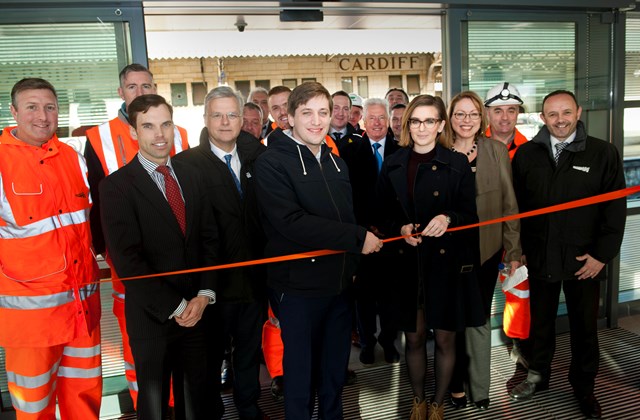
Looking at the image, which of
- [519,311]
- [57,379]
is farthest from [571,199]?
[57,379]

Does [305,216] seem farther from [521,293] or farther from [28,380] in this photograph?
[521,293]

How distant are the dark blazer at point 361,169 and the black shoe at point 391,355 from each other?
40.0 inches

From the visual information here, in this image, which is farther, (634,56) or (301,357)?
(634,56)

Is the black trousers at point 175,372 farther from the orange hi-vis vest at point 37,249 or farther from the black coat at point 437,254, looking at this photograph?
the black coat at point 437,254

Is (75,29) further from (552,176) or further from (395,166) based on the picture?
(552,176)

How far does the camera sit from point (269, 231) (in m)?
2.64

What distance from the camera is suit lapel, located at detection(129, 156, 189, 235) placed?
2.32 m

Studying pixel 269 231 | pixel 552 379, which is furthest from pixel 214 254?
pixel 552 379

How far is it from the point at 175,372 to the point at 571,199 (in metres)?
2.48

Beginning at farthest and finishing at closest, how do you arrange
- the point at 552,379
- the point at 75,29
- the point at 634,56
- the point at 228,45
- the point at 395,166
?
the point at 228,45 < the point at 634,56 < the point at 552,379 < the point at 75,29 < the point at 395,166

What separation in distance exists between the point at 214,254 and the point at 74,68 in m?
1.60

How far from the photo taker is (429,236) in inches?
108

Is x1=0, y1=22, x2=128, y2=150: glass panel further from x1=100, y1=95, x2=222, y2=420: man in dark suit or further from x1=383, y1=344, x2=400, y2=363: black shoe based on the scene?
x1=383, y1=344, x2=400, y2=363: black shoe

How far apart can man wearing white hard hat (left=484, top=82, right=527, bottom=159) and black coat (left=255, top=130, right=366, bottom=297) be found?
1543 millimetres
